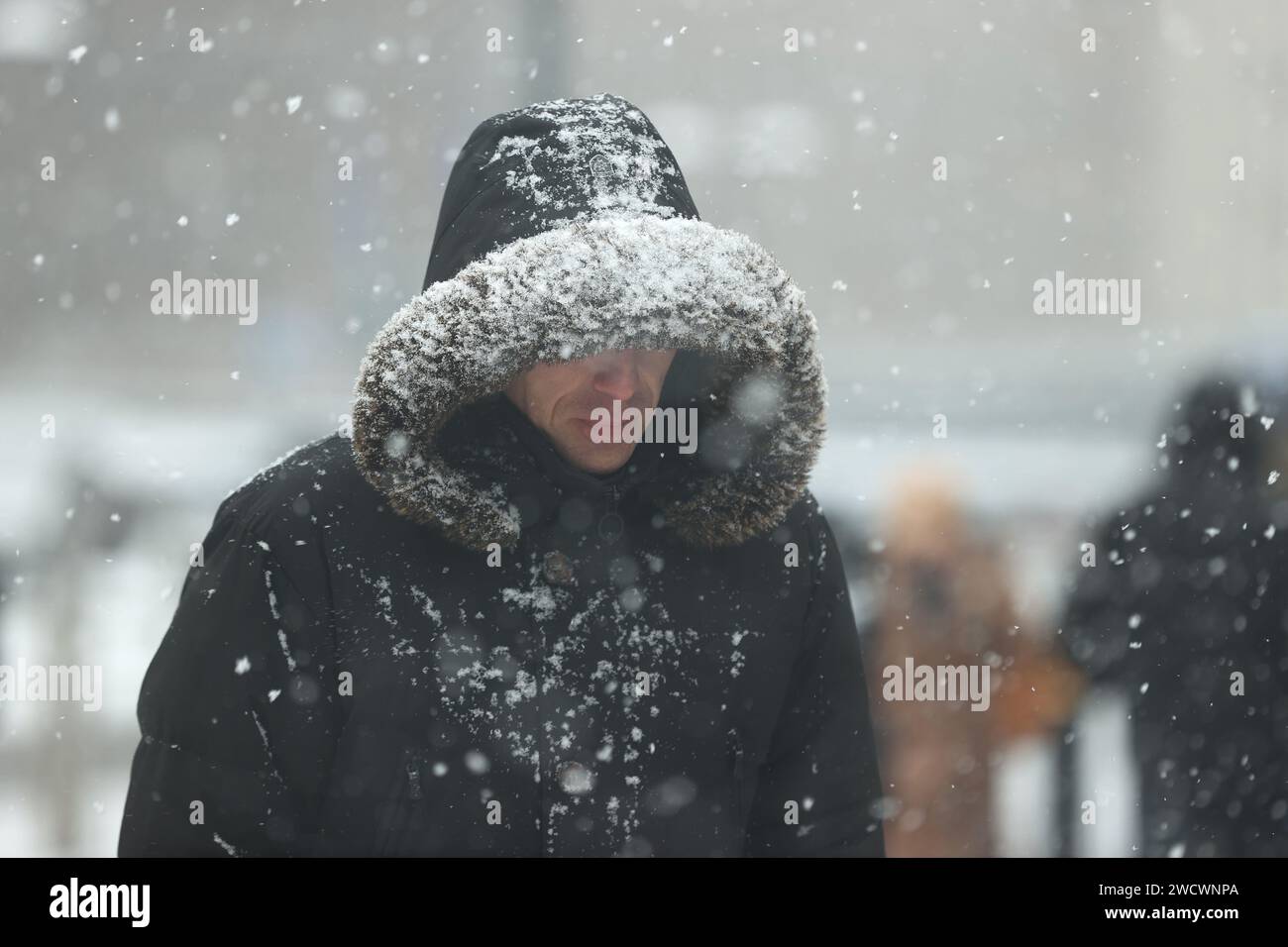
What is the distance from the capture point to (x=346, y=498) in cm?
157

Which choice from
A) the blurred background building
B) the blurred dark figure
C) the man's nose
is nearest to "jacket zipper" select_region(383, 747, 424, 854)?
the man's nose

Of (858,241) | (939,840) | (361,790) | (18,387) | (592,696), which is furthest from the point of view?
(858,241)

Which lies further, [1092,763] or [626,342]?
[1092,763]

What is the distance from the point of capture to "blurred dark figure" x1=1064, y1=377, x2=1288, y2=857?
8.86ft

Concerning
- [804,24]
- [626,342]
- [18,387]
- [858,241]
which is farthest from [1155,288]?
[18,387]

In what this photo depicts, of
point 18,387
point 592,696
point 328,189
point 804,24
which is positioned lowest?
point 592,696

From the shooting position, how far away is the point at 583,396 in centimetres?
162

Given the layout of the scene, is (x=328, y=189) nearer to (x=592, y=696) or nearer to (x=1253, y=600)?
(x=592, y=696)

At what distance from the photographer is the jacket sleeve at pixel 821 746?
1.72 meters

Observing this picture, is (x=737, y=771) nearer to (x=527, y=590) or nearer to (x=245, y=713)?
(x=527, y=590)

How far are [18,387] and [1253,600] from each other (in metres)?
3.93

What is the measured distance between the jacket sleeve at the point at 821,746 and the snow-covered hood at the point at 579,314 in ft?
0.54

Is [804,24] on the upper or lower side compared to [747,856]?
upper

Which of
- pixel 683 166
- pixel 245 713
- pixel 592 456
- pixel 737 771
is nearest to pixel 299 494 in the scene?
pixel 245 713
